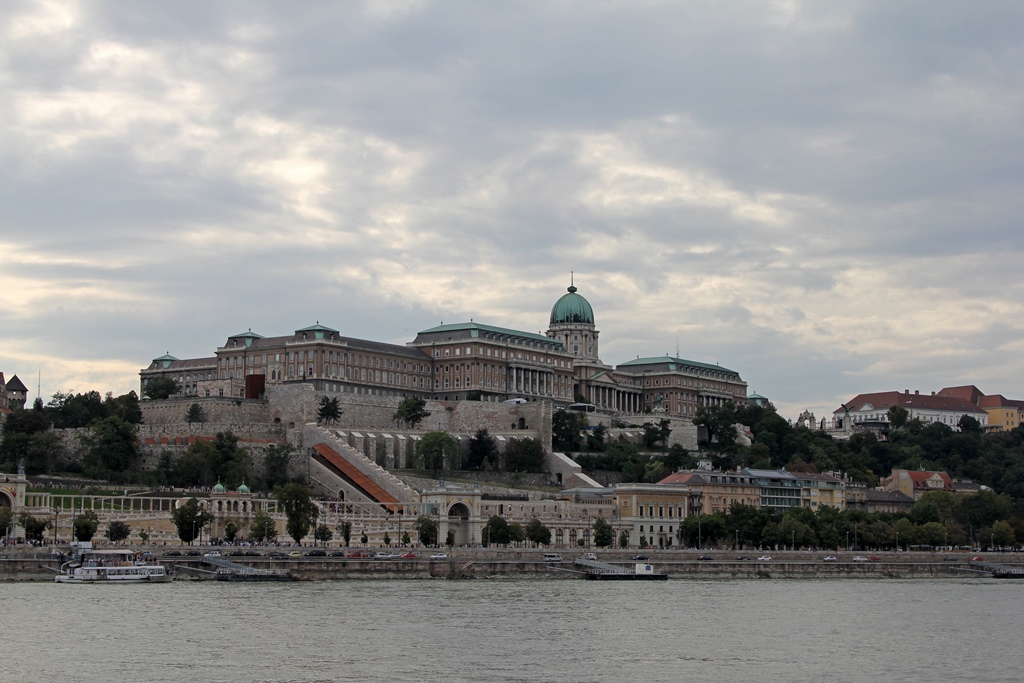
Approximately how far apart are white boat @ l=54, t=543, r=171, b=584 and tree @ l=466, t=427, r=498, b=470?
192ft

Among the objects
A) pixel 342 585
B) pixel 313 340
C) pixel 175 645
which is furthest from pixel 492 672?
pixel 313 340

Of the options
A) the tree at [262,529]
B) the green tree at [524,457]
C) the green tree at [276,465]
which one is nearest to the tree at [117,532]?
the tree at [262,529]

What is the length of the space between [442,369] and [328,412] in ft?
101

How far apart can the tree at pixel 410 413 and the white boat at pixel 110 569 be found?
61826 millimetres

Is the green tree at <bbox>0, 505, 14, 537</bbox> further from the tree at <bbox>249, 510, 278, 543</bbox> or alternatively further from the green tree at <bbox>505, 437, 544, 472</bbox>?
the green tree at <bbox>505, 437, 544, 472</bbox>

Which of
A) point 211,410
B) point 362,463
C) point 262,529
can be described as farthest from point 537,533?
point 211,410

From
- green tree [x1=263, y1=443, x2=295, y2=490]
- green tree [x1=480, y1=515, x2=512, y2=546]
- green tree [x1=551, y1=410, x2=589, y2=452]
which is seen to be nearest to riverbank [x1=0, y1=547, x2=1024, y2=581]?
green tree [x1=480, y1=515, x2=512, y2=546]

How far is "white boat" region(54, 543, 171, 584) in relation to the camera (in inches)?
3270

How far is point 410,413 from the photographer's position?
149125mm

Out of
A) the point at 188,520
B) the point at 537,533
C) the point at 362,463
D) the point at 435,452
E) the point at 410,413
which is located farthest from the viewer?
the point at 410,413

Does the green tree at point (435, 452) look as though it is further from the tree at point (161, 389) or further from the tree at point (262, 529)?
the tree at point (262, 529)

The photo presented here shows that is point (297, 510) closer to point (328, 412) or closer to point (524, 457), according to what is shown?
point (328, 412)

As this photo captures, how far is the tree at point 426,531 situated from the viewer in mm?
111000

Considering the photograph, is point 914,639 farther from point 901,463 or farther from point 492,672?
point 901,463
